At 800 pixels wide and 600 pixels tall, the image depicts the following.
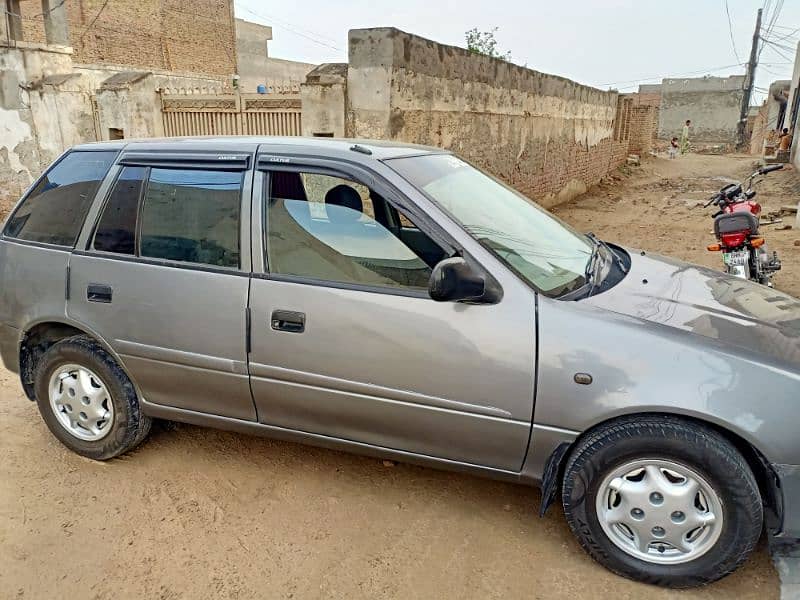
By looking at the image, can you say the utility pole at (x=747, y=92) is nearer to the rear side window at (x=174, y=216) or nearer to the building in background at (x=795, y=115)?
the building in background at (x=795, y=115)

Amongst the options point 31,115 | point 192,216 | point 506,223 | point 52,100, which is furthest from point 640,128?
point 192,216

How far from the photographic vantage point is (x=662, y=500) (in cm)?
240

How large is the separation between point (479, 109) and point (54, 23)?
745cm

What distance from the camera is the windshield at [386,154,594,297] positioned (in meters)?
2.73

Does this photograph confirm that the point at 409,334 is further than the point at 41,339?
No

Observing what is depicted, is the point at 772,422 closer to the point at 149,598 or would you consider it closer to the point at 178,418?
the point at 149,598

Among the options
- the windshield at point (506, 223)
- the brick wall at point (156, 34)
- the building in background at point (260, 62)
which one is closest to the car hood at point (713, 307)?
the windshield at point (506, 223)

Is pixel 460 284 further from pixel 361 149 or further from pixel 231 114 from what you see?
pixel 231 114

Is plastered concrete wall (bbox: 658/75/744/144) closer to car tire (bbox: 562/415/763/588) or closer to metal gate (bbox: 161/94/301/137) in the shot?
metal gate (bbox: 161/94/301/137)

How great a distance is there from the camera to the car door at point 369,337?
254 cm

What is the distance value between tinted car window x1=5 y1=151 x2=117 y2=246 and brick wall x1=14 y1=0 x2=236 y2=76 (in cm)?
1742

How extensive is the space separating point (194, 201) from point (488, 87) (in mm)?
7282

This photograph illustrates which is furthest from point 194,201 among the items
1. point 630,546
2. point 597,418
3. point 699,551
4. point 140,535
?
point 699,551

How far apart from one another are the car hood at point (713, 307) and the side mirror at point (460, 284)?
0.44 m
